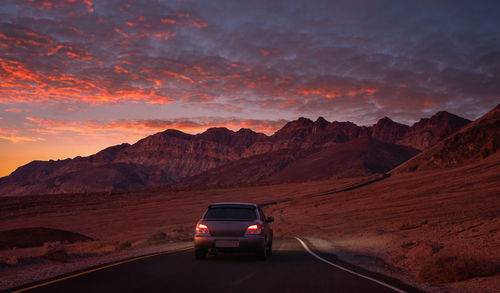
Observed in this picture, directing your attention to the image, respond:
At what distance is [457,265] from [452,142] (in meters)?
63.3

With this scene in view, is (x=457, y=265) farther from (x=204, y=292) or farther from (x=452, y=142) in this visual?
(x=452, y=142)

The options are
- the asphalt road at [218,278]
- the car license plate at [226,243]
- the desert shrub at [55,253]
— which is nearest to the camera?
the asphalt road at [218,278]

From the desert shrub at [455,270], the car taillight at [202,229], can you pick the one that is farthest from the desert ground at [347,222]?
the car taillight at [202,229]

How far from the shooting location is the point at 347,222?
34.2 m

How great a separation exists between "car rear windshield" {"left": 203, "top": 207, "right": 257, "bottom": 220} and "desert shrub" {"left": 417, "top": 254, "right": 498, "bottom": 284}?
14.5 feet

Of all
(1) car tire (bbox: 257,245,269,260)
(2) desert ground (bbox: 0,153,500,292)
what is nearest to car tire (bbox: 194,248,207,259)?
(1) car tire (bbox: 257,245,269,260)

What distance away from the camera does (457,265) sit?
29.8ft

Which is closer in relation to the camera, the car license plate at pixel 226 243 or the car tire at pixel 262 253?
the car license plate at pixel 226 243

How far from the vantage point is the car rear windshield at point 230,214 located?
1173cm

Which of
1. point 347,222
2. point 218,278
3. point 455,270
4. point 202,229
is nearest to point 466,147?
point 347,222

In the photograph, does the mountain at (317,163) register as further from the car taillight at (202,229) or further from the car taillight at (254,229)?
the car taillight at (202,229)

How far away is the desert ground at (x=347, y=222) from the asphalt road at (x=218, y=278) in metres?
1.24

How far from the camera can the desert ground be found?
9.97 m

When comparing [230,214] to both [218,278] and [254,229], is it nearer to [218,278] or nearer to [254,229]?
[254,229]
